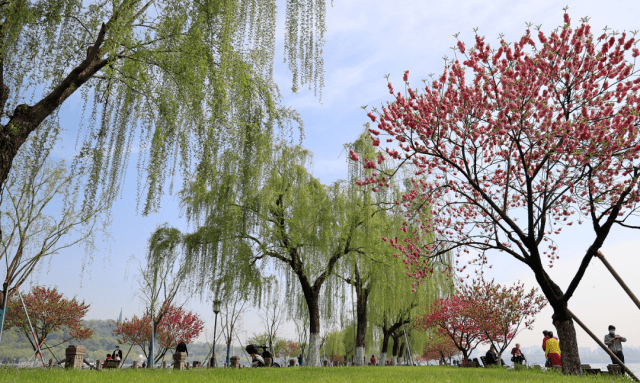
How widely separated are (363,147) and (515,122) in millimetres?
6717

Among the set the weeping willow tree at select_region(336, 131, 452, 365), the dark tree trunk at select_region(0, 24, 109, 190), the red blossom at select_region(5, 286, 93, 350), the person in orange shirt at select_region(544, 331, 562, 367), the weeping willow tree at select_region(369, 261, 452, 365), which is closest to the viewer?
the dark tree trunk at select_region(0, 24, 109, 190)

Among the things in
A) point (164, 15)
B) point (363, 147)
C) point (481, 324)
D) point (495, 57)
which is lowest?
point (481, 324)

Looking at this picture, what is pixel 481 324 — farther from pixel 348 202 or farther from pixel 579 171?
pixel 579 171

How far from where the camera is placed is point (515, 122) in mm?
7141

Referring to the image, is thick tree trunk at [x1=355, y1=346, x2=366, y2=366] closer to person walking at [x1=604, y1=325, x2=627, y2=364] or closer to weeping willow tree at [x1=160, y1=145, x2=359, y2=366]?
weeping willow tree at [x1=160, y1=145, x2=359, y2=366]

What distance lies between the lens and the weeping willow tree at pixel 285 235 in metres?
12.1

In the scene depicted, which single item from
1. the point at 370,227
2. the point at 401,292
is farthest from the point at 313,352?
the point at 370,227

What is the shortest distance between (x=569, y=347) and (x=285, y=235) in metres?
8.40

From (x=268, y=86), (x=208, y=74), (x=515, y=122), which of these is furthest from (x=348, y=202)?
(x=208, y=74)

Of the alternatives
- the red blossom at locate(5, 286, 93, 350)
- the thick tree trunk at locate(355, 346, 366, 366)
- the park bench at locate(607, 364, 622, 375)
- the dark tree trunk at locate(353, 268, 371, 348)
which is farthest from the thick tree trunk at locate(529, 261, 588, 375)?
the red blossom at locate(5, 286, 93, 350)

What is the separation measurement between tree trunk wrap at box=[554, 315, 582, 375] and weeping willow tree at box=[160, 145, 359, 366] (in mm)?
6487

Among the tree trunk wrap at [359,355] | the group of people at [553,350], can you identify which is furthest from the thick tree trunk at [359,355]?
the group of people at [553,350]

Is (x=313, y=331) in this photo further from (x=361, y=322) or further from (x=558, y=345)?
(x=558, y=345)

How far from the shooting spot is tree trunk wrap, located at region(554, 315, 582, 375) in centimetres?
751
